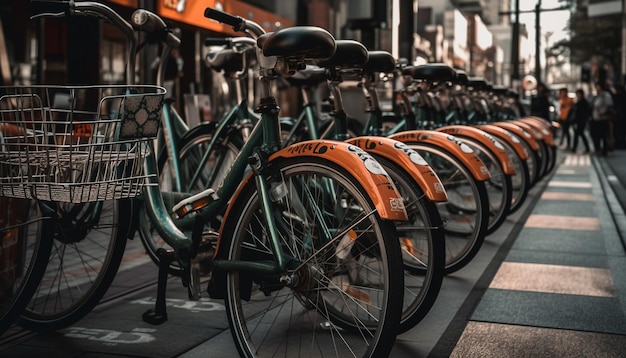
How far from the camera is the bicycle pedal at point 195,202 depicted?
361cm

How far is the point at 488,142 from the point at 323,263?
3.59 m

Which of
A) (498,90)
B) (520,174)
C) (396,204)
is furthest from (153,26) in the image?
(498,90)

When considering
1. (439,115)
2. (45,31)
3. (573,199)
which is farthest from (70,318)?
(45,31)

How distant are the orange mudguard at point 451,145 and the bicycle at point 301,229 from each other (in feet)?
5.97

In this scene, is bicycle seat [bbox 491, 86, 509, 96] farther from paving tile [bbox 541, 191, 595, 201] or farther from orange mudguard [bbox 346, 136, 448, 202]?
orange mudguard [bbox 346, 136, 448, 202]

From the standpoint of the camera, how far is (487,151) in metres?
6.38

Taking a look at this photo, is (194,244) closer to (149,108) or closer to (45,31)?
(149,108)

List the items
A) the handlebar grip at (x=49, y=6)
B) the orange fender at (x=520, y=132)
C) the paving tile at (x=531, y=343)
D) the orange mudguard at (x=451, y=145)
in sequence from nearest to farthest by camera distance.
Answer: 1. the handlebar grip at (x=49, y=6)
2. the paving tile at (x=531, y=343)
3. the orange mudguard at (x=451, y=145)
4. the orange fender at (x=520, y=132)

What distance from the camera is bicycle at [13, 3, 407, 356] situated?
2.89 meters

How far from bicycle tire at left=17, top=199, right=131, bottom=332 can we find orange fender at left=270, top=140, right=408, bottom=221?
1251mm

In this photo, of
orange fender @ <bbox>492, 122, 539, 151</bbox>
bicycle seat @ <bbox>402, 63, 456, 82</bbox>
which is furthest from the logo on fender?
orange fender @ <bbox>492, 122, 539, 151</bbox>

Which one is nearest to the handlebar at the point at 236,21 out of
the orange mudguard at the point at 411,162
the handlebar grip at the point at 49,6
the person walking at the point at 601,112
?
the handlebar grip at the point at 49,6

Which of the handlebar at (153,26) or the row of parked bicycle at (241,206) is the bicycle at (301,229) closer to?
the row of parked bicycle at (241,206)

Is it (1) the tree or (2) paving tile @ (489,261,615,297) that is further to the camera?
(1) the tree
